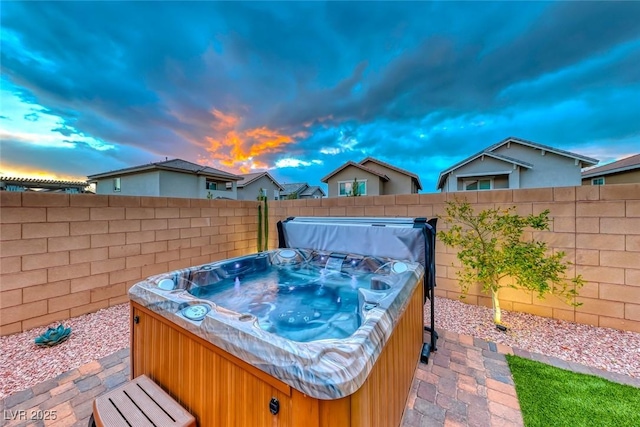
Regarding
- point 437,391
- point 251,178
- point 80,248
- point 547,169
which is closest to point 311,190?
point 251,178

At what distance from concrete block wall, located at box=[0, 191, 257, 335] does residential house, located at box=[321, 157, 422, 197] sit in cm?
978

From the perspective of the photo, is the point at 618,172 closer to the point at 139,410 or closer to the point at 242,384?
the point at 242,384

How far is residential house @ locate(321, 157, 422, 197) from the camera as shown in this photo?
1255 cm

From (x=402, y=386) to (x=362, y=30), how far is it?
6.47 meters

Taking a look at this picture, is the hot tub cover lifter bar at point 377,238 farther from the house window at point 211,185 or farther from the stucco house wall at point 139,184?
the house window at point 211,185

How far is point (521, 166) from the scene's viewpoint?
9.56 metres

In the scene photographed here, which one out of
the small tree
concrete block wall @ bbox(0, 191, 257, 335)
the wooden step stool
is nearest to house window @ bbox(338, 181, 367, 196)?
the small tree

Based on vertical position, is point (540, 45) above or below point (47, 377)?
above

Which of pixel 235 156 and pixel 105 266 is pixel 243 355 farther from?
pixel 235 156

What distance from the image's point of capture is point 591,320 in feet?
9.12

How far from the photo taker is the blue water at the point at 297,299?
81.8 inches

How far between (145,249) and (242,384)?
3451 millimetres

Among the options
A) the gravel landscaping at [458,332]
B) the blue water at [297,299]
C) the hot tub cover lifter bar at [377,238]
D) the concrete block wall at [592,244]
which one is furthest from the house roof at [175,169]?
the concrete block wall at [592,244]

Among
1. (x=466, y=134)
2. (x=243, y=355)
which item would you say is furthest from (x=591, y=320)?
(x=466, y=134)
